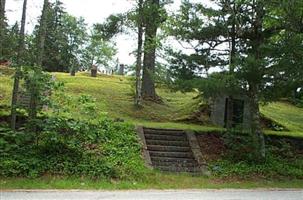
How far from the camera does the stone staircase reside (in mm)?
14656

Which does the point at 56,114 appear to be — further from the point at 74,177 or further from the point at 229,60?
the point at 229,60

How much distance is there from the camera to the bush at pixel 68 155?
12469 millimetres

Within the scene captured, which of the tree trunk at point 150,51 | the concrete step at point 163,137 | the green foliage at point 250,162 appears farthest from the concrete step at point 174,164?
the tree trunk at point 150,51

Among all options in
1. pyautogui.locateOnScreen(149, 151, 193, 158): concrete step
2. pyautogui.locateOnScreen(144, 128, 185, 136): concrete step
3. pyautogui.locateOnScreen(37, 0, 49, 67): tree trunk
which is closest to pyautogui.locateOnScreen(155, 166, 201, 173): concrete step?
pyautogui.locateOnScreen(149, 151, 193, 158): concrete step

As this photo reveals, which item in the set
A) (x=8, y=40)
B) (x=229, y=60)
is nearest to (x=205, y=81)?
(x=229, y=60)

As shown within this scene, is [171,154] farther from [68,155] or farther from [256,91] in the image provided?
[68,155]

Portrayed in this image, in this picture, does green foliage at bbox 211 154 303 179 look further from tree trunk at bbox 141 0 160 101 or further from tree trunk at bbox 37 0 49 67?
tree trunk at bbox 37 0 49 67

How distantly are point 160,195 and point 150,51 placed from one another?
1182cm

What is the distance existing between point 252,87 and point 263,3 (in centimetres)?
302

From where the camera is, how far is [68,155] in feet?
43.8

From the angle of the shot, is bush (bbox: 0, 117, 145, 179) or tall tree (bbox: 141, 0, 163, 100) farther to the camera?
tall tree (bbox: 141, 0, 163, 100)

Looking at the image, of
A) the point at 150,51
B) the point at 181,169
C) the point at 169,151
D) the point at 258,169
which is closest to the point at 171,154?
the point at 169,151

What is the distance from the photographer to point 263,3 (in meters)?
14.8

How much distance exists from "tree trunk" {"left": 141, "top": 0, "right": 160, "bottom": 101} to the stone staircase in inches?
93.6
